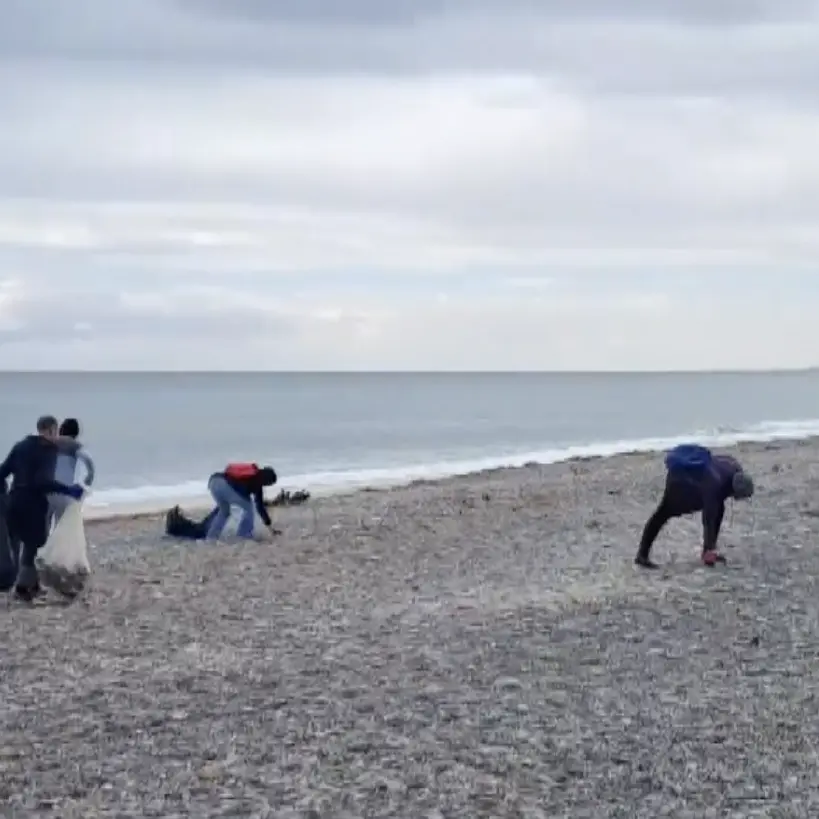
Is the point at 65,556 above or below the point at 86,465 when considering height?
below

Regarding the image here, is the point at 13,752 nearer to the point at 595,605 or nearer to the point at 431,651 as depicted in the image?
the point at 431,651

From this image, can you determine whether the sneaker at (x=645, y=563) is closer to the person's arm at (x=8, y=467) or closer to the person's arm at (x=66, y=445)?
the person's arm at (x=66, y=445)

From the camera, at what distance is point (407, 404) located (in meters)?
114

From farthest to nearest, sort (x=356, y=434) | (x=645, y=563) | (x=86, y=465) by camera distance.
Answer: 1. (x=356, y=434)
2. (x=645, y=563)
3. (x=86, y=465)

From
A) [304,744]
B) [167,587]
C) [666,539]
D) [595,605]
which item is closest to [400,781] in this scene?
[304,744]

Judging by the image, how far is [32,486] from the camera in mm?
12922

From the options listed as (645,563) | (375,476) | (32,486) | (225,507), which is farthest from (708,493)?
(375,476)

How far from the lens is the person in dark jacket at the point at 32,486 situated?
1288 centimetres

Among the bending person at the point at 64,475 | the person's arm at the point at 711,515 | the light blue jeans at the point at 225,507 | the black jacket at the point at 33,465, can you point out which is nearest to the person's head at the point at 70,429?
the bending person at the point at 64,475

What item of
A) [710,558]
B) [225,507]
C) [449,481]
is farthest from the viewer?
[449,481]

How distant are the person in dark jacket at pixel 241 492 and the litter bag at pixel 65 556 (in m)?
4.50

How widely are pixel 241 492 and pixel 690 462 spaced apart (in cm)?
617

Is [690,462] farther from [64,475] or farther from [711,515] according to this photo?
[64,475]

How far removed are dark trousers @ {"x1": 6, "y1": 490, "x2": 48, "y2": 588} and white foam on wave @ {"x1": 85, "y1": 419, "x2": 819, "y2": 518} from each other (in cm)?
1256
